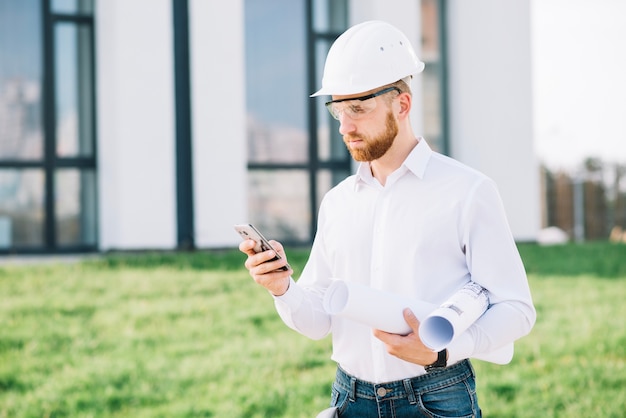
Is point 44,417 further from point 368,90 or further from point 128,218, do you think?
point 128,218

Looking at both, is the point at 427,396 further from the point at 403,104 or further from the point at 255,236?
the point at 403,104

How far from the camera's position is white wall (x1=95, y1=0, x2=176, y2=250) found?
31.8ft

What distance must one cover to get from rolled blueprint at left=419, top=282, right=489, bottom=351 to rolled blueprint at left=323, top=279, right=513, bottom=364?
0.14 ft

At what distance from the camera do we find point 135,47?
9766 millimetres

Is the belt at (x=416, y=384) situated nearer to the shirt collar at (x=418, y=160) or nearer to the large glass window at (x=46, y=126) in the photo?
the shirt collar at (x=418, y=160)

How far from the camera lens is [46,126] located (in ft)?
33.0

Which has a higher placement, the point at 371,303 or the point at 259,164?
the point at 259,164

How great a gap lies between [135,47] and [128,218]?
2.09 meters

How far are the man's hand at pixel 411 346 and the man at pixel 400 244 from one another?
80 mm

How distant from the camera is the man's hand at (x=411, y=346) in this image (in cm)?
206

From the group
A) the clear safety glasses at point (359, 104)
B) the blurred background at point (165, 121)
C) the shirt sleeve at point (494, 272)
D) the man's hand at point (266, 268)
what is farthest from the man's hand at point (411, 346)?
the blurred background at point (165, 121)

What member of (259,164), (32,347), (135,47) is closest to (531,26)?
(259,164)

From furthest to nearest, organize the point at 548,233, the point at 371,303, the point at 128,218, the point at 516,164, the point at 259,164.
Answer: the point at 548,233 → the point at 516,164 → the point at 259,164 → the point at 128,218 → the point at 371,303

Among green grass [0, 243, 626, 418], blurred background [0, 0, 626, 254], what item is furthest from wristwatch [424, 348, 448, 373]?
blurred background [0, 0, 626, 254]
